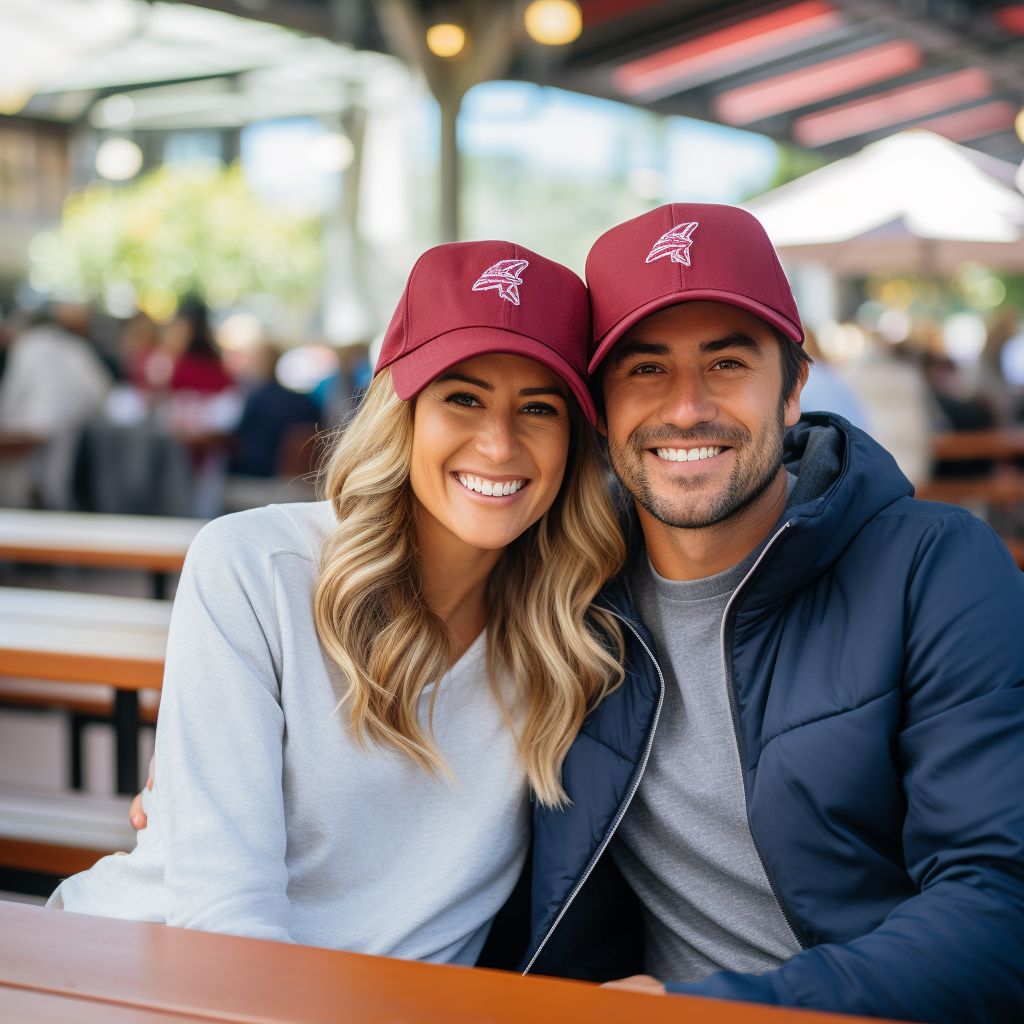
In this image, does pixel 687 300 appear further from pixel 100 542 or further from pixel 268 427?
pixel 268 427

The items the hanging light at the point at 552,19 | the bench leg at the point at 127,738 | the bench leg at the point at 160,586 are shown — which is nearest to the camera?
the bench leg at the point at 127,738

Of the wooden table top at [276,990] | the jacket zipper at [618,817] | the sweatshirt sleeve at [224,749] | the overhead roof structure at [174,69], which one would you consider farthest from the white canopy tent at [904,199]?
the wooden table top at [276,990]

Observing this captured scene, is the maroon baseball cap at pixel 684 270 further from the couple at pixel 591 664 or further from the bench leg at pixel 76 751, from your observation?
the bench leg at pixel 76 751

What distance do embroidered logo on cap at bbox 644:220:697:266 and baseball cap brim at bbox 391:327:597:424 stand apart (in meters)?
0.21

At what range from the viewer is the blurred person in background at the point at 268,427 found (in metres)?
6.34

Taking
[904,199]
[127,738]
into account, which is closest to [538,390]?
[127,738]

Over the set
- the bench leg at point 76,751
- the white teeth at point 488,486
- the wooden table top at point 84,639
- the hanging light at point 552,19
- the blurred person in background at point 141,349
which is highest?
the hanging light at point 552,19

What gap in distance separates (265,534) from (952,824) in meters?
0.99

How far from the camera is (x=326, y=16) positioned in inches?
362

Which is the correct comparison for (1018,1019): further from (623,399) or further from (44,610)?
(44,610)

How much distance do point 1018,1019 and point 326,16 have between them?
9.73 meters

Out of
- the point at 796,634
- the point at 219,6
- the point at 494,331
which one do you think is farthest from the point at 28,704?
the point at 219,6

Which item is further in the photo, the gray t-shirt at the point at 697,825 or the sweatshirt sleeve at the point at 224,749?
the gray t-shirt at the point at 697,825

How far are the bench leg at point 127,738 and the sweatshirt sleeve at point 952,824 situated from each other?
5.32 ft
